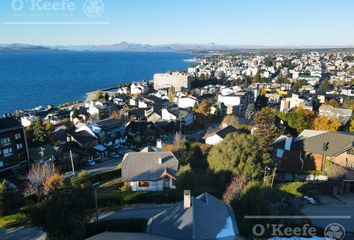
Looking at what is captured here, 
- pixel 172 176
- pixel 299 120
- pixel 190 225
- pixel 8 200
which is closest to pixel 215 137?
pixel 172 176

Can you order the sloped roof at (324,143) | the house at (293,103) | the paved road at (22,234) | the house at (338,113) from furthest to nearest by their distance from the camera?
the house at (293,103) < the house at (338,113) < the sloped roof at (324,143) < the paved road at (22,234)

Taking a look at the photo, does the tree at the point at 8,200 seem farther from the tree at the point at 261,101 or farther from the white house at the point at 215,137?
the tree at the point at 261,101

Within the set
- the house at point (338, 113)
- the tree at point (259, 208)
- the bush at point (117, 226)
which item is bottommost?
the house at point (338, 113)

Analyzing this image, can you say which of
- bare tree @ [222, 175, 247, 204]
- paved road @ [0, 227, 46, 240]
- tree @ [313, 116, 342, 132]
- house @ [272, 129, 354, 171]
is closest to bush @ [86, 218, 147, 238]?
paved road @ [0, 227, 46, 240]

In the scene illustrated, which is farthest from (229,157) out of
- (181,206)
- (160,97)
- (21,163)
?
(160,97)

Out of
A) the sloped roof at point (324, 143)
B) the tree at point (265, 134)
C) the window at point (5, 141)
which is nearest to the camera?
the sloped roof at point (324, 143)

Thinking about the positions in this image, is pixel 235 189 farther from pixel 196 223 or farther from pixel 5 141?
pixel 5 141

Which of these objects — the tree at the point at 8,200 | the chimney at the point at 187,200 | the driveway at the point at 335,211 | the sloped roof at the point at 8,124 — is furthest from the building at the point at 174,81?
the chimney at the point at 187,200
